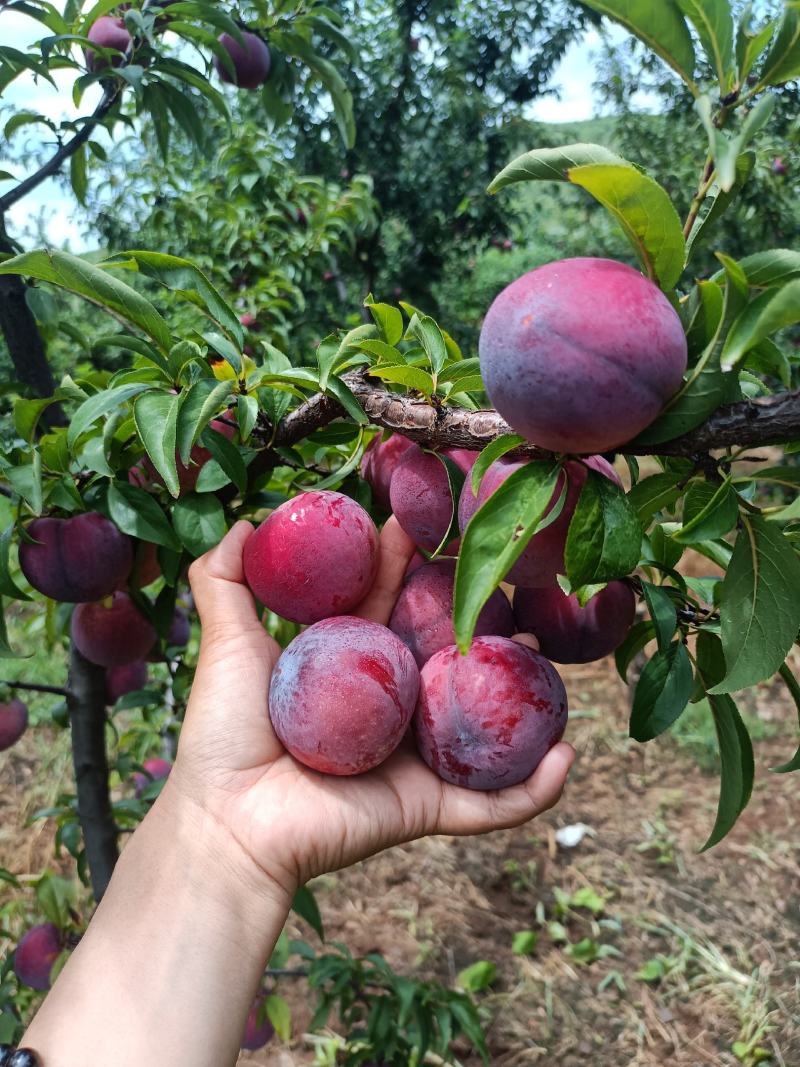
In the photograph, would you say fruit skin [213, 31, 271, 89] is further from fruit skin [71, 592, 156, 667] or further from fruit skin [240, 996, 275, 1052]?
fruit skin [240, 996, 275, 1052]

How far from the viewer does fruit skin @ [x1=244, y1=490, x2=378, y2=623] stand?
2.55 feet

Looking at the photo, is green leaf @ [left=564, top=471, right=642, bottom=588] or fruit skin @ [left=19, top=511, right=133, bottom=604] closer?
green leaf @ [left=564, top=471, right=642, bottom=588]

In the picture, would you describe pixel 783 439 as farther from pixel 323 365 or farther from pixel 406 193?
pixel 406 193

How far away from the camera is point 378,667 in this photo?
0.73m

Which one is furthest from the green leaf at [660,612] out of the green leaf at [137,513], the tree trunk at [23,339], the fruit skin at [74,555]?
the tree trunk at [23,339]

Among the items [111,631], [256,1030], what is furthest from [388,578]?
[256,1030]

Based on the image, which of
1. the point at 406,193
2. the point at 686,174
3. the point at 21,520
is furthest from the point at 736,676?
the point at 406,193

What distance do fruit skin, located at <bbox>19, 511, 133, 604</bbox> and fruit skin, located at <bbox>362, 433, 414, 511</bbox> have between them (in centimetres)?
A: 31

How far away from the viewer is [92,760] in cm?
123

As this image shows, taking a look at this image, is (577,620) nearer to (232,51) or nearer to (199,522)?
(199,522)

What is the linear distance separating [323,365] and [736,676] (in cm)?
43

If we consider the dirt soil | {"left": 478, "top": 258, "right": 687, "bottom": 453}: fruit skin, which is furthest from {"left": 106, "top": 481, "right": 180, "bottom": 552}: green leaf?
the dirt soil

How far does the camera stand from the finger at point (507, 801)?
75 centimetres

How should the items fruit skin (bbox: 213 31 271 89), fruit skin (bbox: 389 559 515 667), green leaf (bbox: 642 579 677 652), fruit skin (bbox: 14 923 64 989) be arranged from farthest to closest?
fruit skin (bbox: 213 31 271 89) → fruit skin (bbox: 14 923 64 989) → fruit skin (bbox: 389 559 515 667) → green leaf (bbox: 642 579 677 652)
